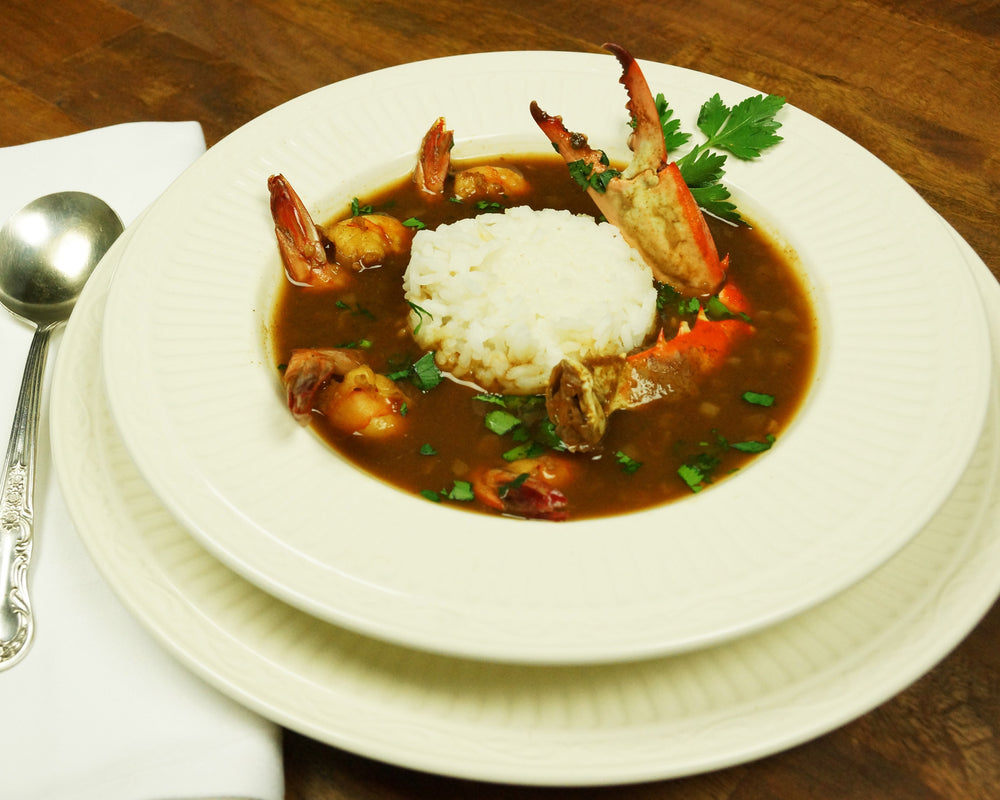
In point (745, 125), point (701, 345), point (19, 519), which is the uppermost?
point (745, 125)

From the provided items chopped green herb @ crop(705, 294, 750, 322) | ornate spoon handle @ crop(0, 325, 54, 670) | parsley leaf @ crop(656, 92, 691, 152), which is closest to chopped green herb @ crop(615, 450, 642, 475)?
chopped green herb @ crop(705, 294, 750, 322)

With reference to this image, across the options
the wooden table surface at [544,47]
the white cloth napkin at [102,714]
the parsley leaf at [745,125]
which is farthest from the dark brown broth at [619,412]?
the wooden table surface at [544,47]

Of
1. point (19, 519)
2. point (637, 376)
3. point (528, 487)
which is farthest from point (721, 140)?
point (19, 519)

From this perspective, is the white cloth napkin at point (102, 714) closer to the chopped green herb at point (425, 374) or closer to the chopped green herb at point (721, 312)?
the chopped green herb at point (425, 374)

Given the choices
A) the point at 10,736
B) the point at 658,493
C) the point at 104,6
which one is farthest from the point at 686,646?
the point at 104,6

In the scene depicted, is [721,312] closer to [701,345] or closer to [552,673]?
[701,345]

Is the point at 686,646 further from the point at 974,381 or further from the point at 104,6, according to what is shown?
the point at 104,6
